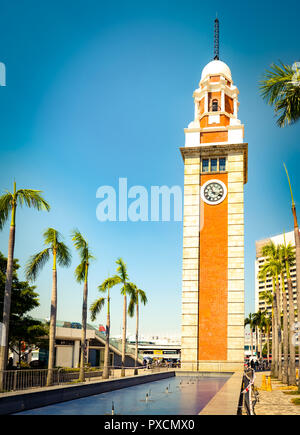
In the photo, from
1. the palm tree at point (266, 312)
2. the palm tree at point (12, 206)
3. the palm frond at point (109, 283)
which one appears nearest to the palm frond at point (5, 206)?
the palm tree at point (12, 206)

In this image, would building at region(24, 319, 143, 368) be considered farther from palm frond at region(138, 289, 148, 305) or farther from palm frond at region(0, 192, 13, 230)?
palm frond at region(0, 192, 13, 230)

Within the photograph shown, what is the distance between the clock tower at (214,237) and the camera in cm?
4591

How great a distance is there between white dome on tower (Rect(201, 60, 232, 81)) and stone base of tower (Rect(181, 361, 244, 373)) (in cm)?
3229

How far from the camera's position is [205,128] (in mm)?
52438

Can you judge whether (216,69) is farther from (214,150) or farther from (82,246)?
(82,246)

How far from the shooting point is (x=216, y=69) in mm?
55812

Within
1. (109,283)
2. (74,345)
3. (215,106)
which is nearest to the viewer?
(109,283)

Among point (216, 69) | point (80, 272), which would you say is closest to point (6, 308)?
point (80, 272)

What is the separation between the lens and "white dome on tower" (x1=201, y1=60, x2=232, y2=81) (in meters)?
55.7

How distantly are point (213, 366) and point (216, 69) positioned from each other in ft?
109

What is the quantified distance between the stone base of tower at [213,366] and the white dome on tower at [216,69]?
32.3m

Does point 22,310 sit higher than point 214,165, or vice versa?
point 214,165

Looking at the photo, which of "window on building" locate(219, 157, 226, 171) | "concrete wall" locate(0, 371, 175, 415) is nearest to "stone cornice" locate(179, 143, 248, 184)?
"window on building" locate(219, 157, 226, 171)

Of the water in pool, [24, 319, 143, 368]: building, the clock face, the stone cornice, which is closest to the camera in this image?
the water in pool
